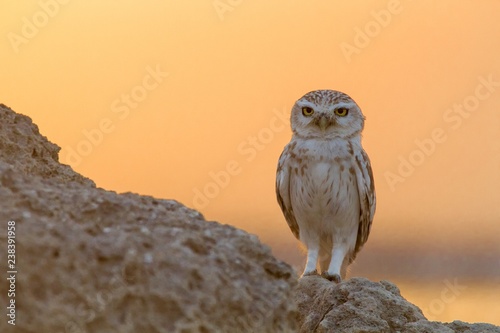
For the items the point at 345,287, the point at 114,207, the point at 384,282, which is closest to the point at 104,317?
the point at 114,207

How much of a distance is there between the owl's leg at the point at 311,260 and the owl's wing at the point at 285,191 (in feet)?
1.26

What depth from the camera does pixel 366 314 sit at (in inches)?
A: 219

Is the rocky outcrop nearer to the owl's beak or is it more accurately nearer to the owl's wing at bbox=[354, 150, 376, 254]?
the owl's beak

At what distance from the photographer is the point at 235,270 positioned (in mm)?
3760

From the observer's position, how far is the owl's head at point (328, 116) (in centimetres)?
843

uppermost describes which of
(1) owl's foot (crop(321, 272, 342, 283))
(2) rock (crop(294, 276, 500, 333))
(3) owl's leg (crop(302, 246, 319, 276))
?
(3) owl's leg (crop(302, 246, 319, 276))

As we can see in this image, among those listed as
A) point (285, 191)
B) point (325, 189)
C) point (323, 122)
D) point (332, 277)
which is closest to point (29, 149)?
point (332, 277)

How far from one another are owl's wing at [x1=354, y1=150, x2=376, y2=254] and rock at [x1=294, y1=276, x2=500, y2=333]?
264 cm

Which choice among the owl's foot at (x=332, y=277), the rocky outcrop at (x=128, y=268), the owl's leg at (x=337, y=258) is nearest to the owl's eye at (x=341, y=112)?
the owl's leg at (x=337, y=258)

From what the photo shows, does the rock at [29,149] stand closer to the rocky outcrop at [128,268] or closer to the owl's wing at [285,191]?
the rocky outcrop at [128,268]

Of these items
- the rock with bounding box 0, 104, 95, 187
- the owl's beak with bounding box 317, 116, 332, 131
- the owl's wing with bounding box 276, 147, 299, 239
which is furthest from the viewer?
the owl's wing with bounding box 276, 147, 299, 239

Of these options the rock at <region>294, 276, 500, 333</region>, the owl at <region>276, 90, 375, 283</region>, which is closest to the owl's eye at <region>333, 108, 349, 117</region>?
the owl at <region>276, 90, 375, 283</region>

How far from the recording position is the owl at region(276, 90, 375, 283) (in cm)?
846

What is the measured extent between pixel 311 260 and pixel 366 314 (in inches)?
125
